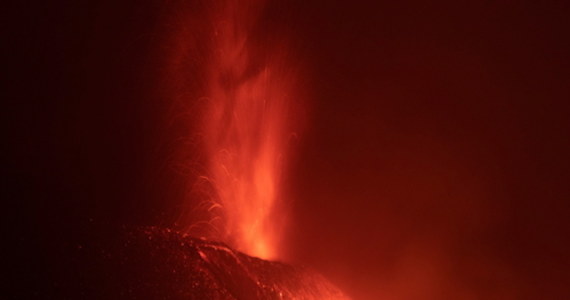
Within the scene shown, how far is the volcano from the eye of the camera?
5645mm

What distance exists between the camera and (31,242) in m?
5.21

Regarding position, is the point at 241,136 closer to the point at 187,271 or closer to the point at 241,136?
the point at 241,136

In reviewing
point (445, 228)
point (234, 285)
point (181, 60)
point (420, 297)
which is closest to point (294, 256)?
point (420, 297)

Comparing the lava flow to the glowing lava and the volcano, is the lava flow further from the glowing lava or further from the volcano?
the volcano

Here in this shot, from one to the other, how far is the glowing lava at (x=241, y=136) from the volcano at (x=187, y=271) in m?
4.10

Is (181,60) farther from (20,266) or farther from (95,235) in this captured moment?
(20,266)

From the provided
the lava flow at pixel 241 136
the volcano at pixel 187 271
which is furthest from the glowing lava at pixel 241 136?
the volcano at pixel 187 271

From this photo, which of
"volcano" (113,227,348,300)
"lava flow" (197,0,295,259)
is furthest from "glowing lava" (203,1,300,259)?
"volcano" (113,227,348,300)

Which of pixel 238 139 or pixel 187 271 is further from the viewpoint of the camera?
pixel 238 139

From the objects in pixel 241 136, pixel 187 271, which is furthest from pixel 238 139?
pixel 187 271

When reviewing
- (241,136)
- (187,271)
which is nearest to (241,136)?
(241,136)

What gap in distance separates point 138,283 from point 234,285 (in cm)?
169

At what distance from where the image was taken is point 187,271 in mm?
6242

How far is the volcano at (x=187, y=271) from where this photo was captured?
18.5 feet
